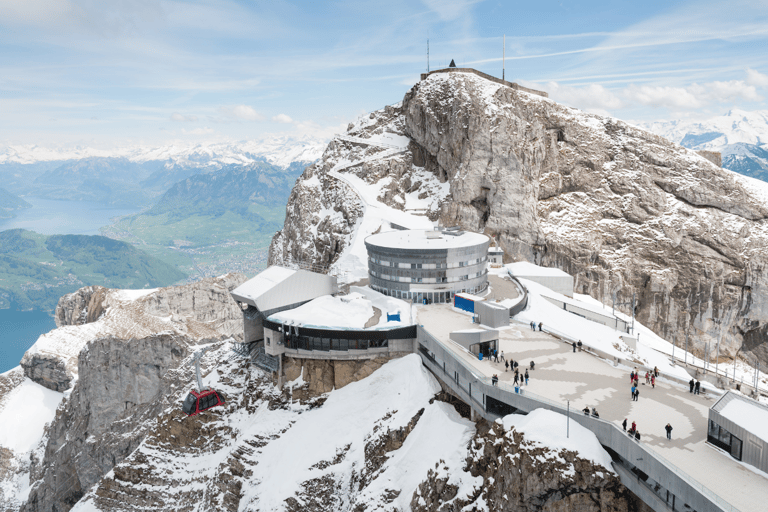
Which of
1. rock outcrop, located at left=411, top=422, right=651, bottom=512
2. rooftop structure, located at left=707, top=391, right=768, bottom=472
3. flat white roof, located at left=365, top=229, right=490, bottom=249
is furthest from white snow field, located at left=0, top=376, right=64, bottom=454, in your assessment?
rooftop structure, located at left=707, top=391, right=768, bottom=472

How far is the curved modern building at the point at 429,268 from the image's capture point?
59.9m

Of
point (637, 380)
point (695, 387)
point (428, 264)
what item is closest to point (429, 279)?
point (428, 264)

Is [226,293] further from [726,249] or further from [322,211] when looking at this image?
[726,249]

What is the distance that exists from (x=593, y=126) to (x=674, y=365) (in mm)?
90961

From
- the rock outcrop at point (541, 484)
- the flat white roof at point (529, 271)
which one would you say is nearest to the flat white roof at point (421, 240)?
the flat white roof at point (529, 271)

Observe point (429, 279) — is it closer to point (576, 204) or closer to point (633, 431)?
point (633, 431)

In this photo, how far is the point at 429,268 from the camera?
59.9 m

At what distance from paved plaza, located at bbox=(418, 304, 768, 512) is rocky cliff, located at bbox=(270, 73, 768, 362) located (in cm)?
5914

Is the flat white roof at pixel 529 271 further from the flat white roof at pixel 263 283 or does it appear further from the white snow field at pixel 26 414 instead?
the white snow field at pixel 26 414

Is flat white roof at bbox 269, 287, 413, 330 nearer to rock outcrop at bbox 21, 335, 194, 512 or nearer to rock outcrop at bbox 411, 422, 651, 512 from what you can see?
rock outcrop at bbox 411, 422, 651, 512

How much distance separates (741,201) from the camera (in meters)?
119

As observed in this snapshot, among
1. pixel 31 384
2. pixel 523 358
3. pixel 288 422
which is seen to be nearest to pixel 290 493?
pixel 288 422

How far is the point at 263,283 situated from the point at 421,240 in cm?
2107

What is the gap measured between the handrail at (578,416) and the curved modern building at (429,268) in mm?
11493
